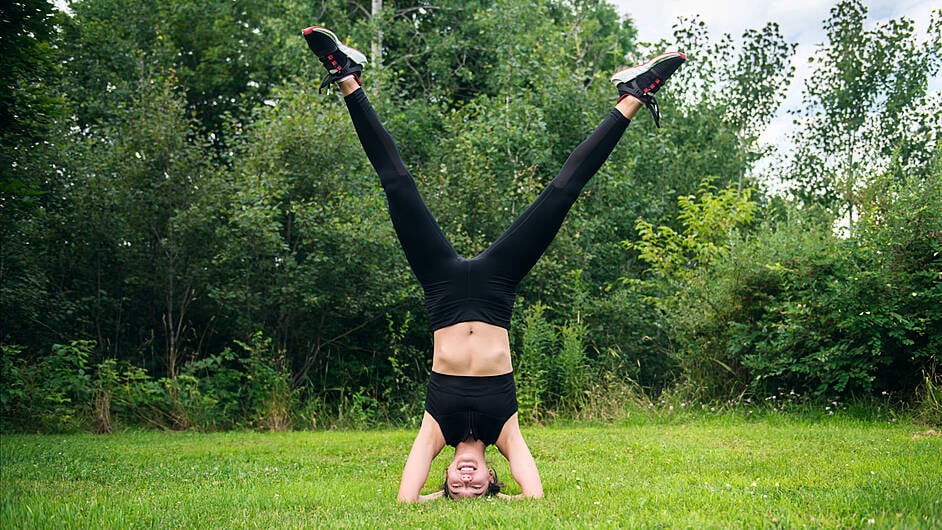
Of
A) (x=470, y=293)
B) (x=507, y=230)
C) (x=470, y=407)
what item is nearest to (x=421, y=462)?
(x=470, y=407)

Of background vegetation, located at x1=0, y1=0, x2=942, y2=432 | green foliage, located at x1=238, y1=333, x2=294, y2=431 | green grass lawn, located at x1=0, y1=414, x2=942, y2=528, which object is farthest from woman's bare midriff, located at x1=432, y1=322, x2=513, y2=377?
green foliage, located at x1=238, y1=333, x2=294, y2=431

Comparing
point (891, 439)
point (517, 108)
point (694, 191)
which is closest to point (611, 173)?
point (517, 108)

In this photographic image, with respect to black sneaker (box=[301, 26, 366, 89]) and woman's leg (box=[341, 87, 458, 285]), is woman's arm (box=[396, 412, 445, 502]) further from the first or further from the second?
black sneaker (box=[301, 26, 366, 89])

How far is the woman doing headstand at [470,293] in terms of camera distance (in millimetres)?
5426

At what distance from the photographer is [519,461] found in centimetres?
544

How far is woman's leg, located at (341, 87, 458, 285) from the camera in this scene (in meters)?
5.59

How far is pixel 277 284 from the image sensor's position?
12453 mm

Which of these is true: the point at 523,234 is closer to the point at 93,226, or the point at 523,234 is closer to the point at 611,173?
the point at 93,226

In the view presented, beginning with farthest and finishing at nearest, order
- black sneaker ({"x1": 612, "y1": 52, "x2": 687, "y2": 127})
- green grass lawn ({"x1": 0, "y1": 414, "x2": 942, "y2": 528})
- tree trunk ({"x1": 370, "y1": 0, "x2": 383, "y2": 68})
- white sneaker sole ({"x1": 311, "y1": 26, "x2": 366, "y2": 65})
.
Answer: tree trunk ({"x1": 370, "y1": 0, "x2": 383, "y2": 68}), black sneaker ({"x1": 612, "y1": 52, "x2": 687, "y2": 127}), white sneaker sole ({"x1": 311, "y1": 26, "x2": 366, "y2": 65}), green grass lawn ({"x1": 0, "y1": 414, "x2": 942, "y2": 528})

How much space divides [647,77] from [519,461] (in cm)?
298

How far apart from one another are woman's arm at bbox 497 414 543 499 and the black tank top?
0.24ft

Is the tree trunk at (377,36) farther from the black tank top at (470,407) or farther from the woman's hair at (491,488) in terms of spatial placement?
the woman's hair at (491,488)

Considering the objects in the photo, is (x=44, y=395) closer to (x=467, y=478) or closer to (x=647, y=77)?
(x=467, y=478)

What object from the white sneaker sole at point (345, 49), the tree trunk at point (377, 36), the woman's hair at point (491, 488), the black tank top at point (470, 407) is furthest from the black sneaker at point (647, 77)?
the tree trunk at point (377, 36)
